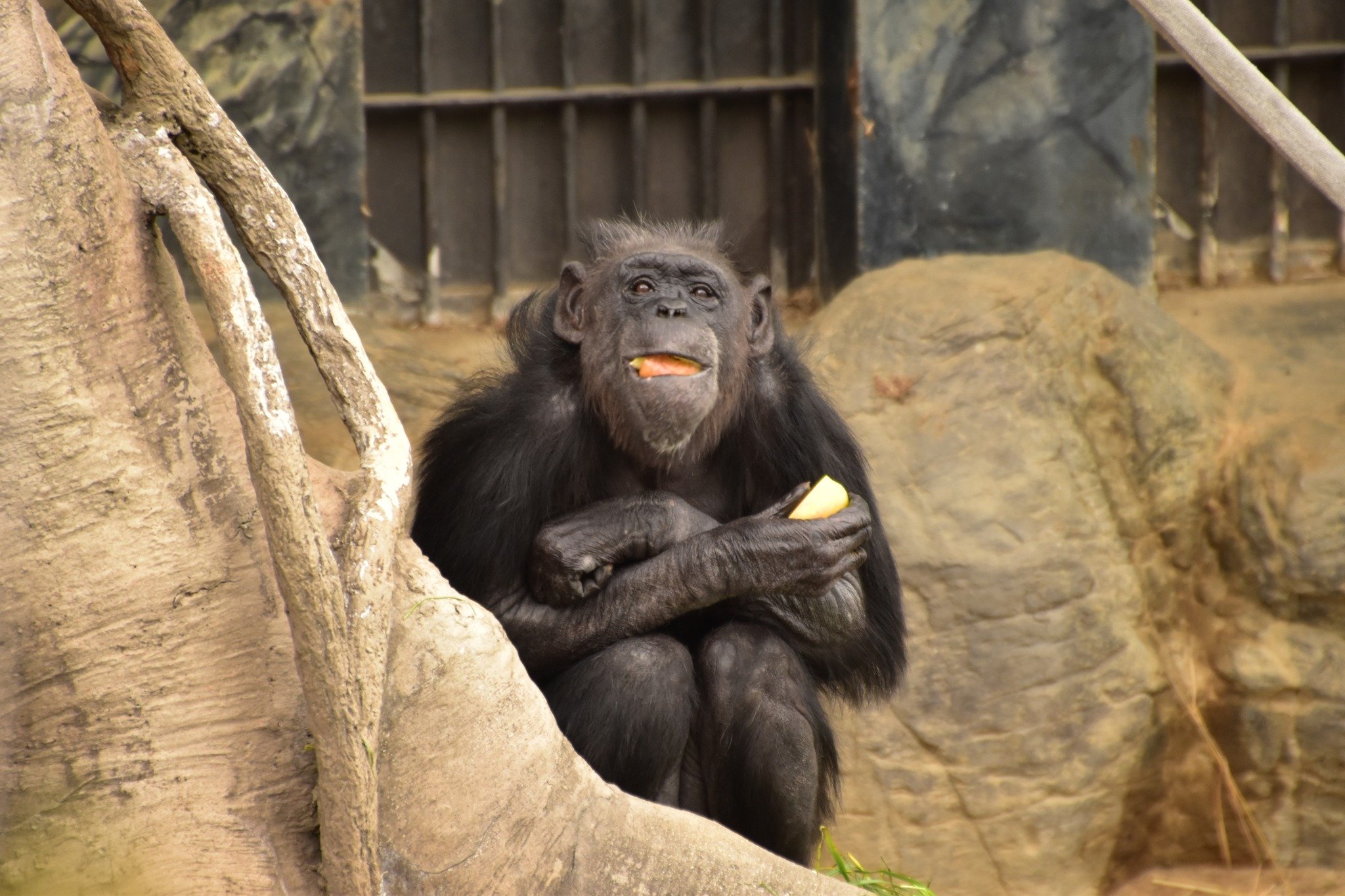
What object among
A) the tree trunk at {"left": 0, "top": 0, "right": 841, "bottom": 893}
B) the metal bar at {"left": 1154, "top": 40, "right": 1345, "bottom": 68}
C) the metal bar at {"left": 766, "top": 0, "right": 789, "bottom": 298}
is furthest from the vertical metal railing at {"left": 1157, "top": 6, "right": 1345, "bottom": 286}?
the tree trunk at {"left": 0, "top": 0, "right": 841, "bottom": 893}

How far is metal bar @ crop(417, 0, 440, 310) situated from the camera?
23.0ft

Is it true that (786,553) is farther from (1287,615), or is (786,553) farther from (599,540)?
(1287,615)

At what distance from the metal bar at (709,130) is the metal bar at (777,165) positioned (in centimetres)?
26

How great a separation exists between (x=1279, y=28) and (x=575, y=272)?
4.67 metres

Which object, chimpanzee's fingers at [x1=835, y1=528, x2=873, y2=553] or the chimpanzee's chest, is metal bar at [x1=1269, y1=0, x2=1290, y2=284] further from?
chimpanzee's fingers at [x1=835, y1=528, x2=873, y2=553]

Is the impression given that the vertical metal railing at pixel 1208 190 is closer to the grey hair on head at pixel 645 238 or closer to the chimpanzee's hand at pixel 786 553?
the grey hair on head at pixel 645 238

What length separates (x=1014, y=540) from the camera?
6.25 m

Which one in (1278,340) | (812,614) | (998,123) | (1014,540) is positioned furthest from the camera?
(1278,340)

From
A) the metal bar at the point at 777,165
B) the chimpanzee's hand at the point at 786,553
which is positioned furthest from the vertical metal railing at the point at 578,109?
the chimpanzee's hand at the point at 786,553

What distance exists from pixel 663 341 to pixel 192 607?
1519 millimetres

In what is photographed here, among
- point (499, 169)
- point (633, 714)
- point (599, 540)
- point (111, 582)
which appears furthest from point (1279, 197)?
point (111, 582)

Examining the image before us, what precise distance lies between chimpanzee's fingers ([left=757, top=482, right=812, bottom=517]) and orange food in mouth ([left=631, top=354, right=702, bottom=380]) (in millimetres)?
385

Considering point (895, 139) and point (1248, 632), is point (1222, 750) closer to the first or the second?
point (1248, 632)

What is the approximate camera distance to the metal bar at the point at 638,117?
703 centimetres
